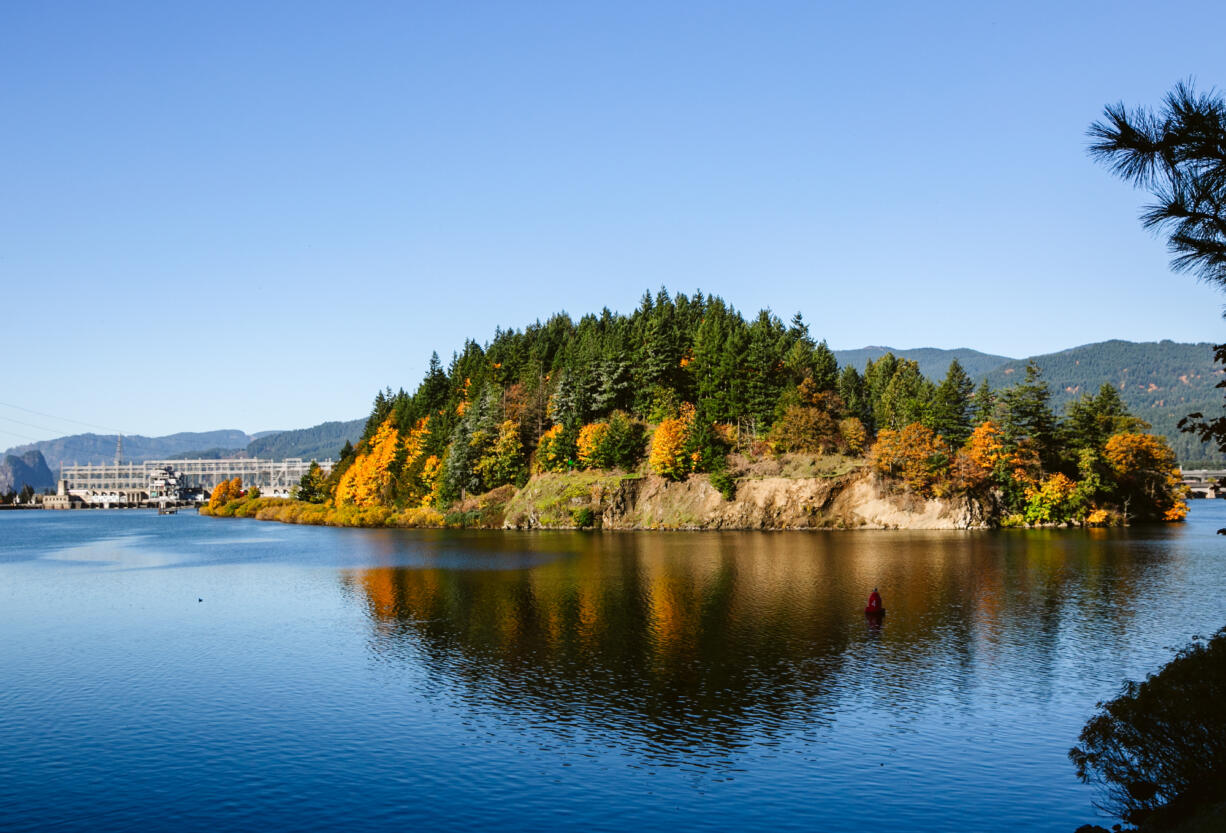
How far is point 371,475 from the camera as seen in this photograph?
188000 mm

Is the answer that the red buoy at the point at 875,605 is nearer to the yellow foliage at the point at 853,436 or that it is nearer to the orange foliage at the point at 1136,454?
the yellow foliage at the point at 853,436

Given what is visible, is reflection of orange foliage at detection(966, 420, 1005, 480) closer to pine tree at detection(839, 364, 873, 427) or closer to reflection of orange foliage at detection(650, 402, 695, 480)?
pine tree at detection(839, 364, 873, 427)

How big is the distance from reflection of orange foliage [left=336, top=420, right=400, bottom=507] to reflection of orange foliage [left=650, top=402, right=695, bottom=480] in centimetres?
7032

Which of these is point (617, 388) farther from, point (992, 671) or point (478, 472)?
point (992, 671)

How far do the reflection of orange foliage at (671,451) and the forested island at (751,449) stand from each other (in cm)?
26

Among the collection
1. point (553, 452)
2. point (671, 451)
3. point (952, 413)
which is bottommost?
point (671, 451)

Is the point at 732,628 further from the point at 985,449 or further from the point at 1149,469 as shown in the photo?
the point at 1149,469

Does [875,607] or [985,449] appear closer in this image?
[875,607]

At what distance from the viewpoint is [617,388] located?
150 metres

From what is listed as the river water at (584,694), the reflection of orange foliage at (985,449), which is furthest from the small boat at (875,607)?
the reflection of orange foliage at (985,449)

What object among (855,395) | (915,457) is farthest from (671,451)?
(855,395)

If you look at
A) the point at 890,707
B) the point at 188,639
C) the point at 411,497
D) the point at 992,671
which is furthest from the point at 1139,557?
the point at 411,497

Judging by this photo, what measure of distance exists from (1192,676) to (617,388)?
5088 inches

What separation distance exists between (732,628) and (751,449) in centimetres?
8782
